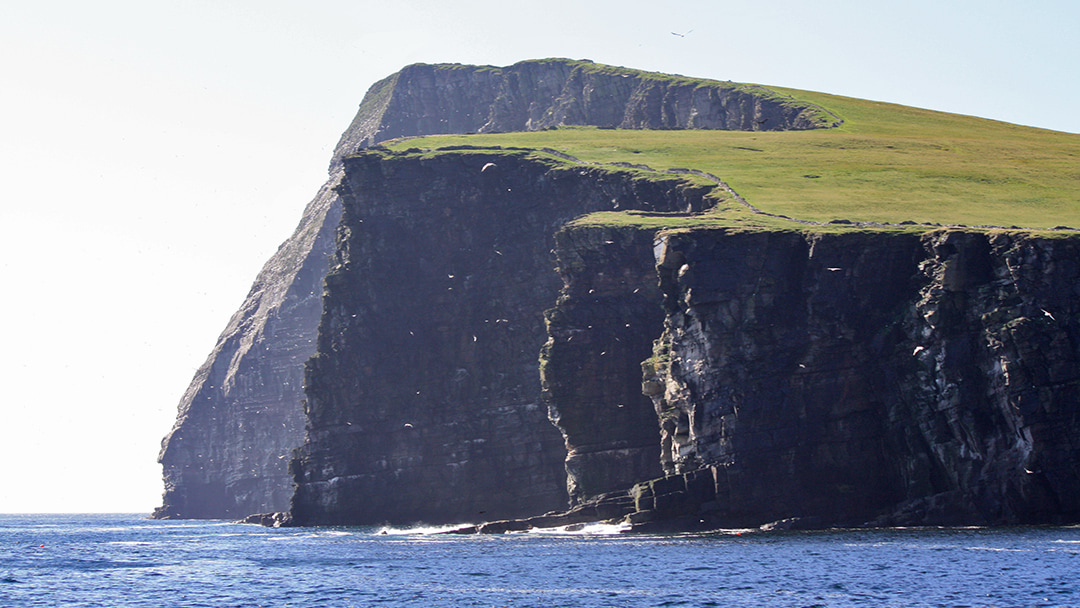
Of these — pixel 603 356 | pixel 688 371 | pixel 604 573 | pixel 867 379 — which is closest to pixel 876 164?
pixel 603 356

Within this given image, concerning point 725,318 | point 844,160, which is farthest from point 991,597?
point 844,160

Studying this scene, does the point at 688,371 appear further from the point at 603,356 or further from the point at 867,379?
the point at 603,356

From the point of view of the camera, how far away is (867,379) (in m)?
102

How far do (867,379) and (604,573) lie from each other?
127 ft

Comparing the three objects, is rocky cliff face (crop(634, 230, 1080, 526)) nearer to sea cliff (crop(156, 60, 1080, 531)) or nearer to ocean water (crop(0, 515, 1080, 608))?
sea cliff (crop(156, 60, 1080, 531))

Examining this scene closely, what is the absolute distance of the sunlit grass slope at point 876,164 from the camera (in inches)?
4668

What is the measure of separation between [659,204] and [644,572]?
77966 mm

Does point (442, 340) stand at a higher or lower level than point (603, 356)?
higher

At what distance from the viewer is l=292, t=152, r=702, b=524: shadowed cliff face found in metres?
145

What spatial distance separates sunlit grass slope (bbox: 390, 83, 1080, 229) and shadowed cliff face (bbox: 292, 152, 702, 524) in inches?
455

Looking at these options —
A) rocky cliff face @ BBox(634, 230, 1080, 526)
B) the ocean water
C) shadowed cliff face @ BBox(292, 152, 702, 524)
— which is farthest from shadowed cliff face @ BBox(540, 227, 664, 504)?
shadowed cliff face @ BBox(292, 152, 702, 524)

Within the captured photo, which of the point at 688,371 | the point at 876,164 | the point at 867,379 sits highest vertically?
the point at 876,164

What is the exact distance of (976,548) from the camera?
7506 cm

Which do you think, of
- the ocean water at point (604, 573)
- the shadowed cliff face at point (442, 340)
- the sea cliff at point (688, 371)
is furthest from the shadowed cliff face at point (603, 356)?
the shadowed cliff face at point (442, 340)
